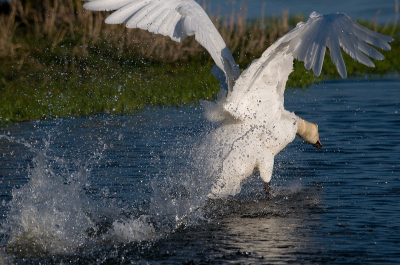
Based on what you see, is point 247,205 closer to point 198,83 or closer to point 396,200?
point 396,200

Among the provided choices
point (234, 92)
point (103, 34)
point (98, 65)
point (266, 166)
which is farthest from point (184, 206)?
point (103, 34)

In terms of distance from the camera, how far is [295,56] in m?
5.28

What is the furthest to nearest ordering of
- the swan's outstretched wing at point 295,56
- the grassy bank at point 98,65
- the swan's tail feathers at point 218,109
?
the grassy bank at point 98,65 < the swan's tail feathers at point 218,109 < the swan's outstretched wing at point 295,56

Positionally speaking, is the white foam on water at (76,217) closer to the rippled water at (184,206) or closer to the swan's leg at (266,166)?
the rippled water at (184,206)

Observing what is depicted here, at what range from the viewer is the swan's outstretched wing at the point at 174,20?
5.47 m

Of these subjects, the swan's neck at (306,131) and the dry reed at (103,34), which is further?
the dry reed at (103,34)

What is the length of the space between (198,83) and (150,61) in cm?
203

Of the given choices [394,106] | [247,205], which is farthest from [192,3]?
[394,106]

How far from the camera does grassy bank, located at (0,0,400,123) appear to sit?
11.2 meters

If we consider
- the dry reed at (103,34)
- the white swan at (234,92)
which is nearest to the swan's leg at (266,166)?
the white swan at (234,92)

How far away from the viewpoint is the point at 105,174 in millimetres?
7059

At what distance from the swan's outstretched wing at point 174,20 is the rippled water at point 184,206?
1.15 metres

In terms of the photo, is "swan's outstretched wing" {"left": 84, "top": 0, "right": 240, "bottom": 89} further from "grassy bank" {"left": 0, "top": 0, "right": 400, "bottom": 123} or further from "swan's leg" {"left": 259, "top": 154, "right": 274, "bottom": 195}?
"grassy bank" {"left": 0, "top": 0, "right": 400, "bottom": 123}

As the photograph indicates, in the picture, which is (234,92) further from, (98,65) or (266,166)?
(98,65)
